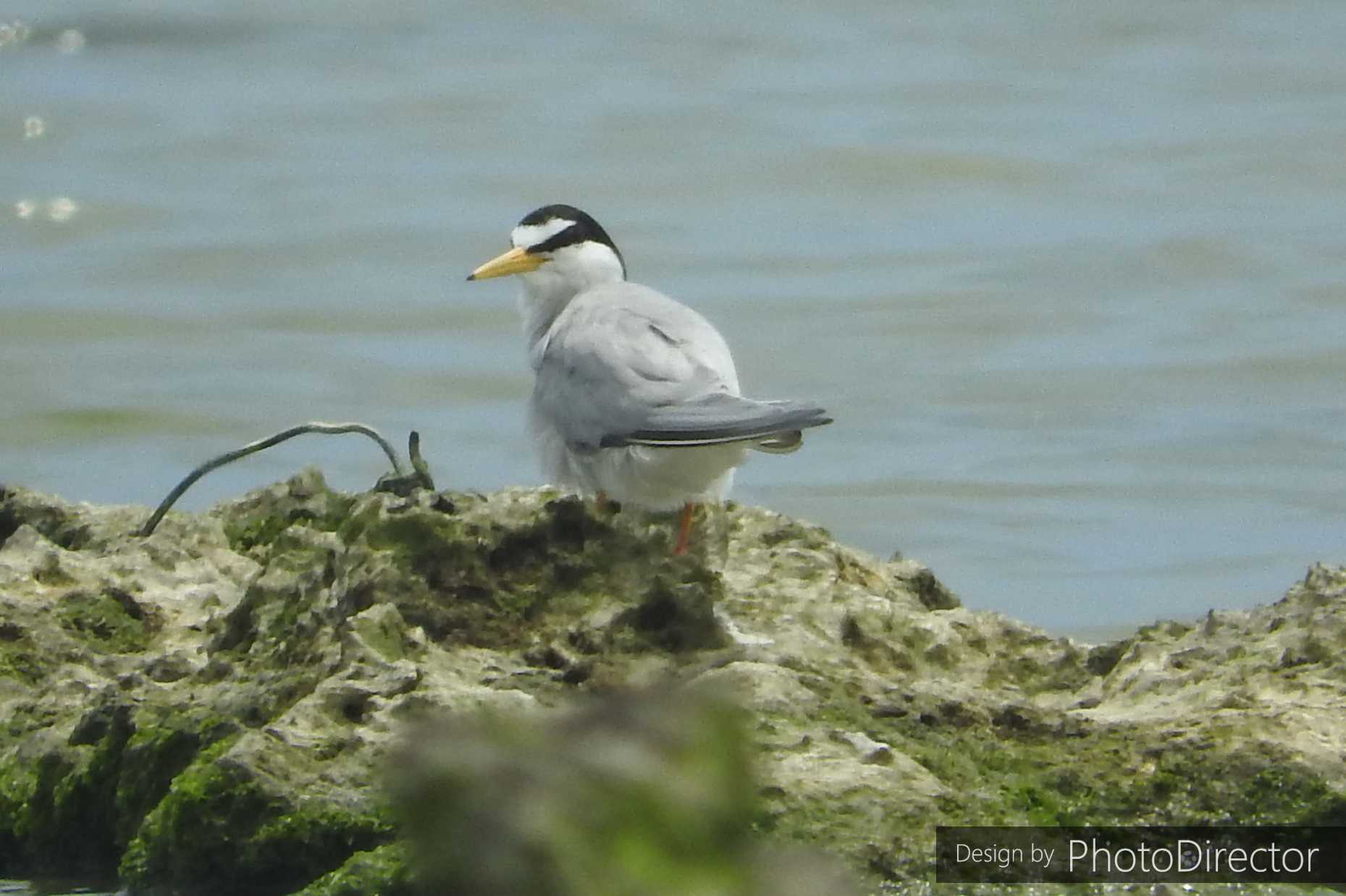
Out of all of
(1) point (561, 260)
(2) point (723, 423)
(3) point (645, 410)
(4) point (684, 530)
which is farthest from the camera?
(1) point (561, 260)

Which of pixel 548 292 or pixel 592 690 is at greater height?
pixel 548 292

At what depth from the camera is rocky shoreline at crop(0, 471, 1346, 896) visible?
374cm

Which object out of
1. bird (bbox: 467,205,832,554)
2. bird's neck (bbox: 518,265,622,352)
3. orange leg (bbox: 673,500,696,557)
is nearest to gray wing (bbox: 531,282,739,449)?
bird (bbox: 467,205,832,554)

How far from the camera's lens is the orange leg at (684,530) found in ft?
15.1

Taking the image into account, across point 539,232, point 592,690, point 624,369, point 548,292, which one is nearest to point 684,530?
point 624,369

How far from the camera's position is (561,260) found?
7.32m

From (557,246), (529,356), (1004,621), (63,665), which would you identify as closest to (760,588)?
(1004,621)

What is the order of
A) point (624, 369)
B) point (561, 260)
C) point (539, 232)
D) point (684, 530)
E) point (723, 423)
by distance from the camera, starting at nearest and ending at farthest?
point (684, 530) < point (723, 423) < point (624, 369) < point (561, 260) < point (539, 232)

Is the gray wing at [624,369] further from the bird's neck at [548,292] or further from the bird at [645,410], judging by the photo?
the bird's neck at [548,292]

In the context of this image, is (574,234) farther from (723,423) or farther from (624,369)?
(723,423)

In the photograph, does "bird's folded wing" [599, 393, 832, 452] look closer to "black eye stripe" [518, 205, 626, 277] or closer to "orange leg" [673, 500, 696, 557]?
"orange leg" [673, 500, 696, 557]

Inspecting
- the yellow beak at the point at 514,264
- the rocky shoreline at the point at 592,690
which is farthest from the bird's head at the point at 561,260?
the rocky shoreline at the point at 592,690

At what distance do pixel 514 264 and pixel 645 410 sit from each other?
1667mm

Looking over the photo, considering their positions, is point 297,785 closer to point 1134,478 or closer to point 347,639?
point 347,639
